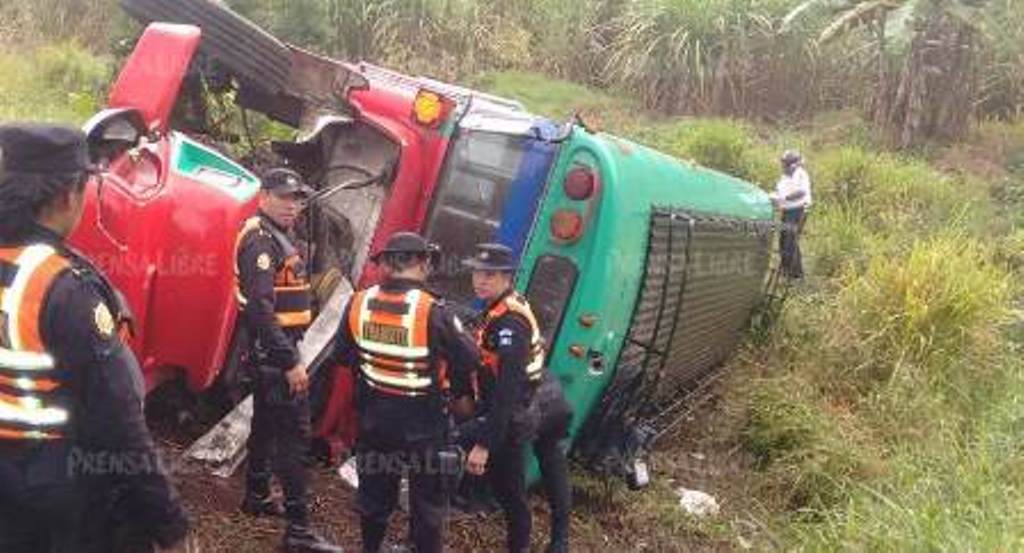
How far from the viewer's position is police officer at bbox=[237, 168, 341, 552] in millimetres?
4023

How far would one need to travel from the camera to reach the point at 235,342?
4.66m

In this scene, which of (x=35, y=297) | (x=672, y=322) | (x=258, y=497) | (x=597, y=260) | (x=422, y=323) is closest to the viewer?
(x=35, y=297)

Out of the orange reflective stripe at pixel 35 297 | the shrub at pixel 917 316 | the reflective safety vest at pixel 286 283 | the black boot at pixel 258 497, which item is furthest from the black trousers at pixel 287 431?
the shrub at pixel 917 316

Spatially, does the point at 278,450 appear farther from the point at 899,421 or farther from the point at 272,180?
the point at 899,421

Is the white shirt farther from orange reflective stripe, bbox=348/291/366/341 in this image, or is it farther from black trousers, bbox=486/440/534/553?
orange reflective stripe, bbox=348/291/366/341

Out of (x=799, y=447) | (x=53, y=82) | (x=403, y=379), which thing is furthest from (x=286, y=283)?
(x=53, y=82)

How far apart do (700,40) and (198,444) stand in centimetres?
1241

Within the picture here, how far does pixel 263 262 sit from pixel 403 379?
25.0 inches

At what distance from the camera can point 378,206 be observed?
4.84 meters

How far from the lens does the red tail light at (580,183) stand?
4.50 metres

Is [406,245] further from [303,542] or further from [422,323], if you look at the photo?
[303,542]

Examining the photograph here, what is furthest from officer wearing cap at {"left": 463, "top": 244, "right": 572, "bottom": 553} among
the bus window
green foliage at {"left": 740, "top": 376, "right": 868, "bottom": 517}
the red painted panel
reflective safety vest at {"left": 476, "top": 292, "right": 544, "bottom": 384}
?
green foliage at {"left": 740, "top": 376, "right": 868, "bottom": 517}

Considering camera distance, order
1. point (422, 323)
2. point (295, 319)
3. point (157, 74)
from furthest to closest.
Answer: point (157, 74)
point (295, 319)
point (422, 323)

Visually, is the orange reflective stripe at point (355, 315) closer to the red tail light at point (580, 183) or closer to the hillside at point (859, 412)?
the red tail light at point (580, 183)
